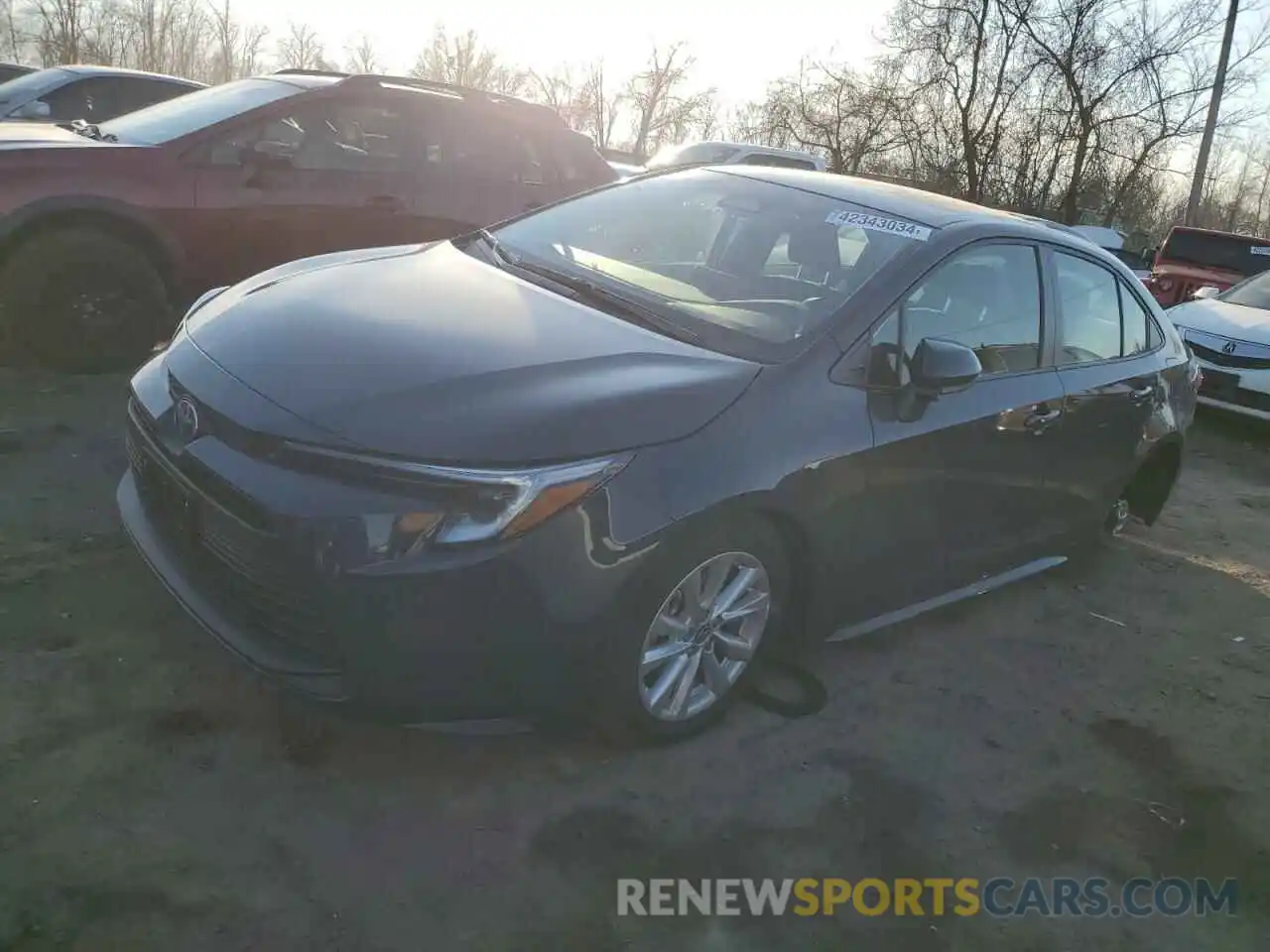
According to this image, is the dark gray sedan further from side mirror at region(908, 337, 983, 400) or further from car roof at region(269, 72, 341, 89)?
car roof at region(269, 72, 341, 89)

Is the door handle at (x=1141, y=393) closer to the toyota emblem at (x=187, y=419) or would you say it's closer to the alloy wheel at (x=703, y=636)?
the alloy wheel at (x=703, y=636)

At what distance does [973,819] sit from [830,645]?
3.25 ft

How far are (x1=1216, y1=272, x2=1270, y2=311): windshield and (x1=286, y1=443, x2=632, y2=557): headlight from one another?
9676 millimetres

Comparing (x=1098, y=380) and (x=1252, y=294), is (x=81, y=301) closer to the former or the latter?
(x=1098, y=380)

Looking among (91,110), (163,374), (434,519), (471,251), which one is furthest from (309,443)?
(91,110)

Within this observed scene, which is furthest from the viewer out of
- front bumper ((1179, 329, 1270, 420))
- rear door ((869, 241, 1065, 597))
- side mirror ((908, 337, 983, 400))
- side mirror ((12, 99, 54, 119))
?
side mirror ((12, 99, 54, 119))

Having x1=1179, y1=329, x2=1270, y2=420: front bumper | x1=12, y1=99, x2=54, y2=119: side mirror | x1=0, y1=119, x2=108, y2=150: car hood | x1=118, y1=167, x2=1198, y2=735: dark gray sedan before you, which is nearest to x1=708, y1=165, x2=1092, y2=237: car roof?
x1=118, y1=167, x2=1198, y2=735: dark gray sedan

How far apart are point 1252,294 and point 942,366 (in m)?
8.82

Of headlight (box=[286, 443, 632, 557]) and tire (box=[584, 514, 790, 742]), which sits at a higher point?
headlight (box=[286, 443, 632, 557])

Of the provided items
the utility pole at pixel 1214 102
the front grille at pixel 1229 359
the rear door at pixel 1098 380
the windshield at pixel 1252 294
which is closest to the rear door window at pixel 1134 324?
the rear door at pixel 1098 380

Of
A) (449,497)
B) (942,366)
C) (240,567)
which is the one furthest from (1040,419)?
(240,567)

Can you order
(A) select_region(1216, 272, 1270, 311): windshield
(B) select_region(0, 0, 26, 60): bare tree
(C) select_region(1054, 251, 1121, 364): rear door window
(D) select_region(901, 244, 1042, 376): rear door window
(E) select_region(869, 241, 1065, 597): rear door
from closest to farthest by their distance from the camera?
(E) select_region(869, 241, 1065, 597): rear door < (D) select_region(901, 244, 1042, 376): rear door window < (C) select_region(1054, 251, 1121, 364): rear door window < (A) select_region(1216, 272, 1270, 311): windshield < (B) select_region(0, 0, 26, 60): bare tree

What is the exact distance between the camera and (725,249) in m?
3.90

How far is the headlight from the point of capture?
2.54 metres
